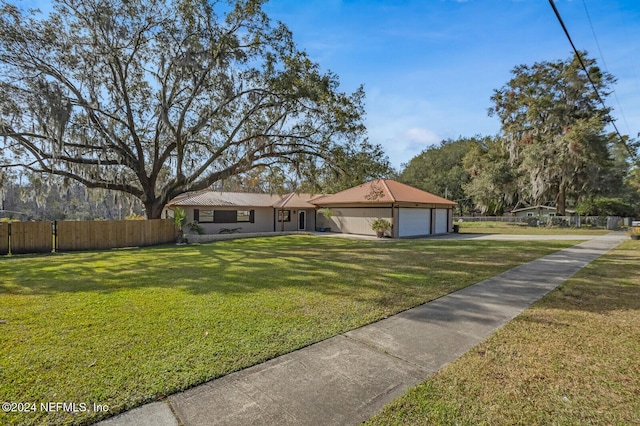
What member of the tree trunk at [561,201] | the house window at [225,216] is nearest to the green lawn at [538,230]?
the tree trunk at [561,201]

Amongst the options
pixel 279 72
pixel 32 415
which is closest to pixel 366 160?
pixel 279 72

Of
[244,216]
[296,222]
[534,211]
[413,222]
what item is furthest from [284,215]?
[534,211]

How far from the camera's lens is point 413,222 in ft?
64.8

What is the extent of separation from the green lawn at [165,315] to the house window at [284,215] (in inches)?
537

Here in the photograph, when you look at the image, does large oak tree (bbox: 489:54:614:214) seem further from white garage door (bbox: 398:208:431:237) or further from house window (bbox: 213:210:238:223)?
house window (bbox: 213:210:238:223)

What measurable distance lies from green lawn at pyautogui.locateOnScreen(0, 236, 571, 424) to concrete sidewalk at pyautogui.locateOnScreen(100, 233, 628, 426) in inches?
8.2

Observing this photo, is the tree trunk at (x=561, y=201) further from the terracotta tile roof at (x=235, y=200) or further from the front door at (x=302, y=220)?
the front door at (x=302, y=220)

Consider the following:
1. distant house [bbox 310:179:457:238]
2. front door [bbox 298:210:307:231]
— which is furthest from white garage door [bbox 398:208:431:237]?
front door [bbox 298:210:307:231]

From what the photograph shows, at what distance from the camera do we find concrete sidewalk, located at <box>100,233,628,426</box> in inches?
95.2

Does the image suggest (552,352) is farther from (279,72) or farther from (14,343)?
(279,72)

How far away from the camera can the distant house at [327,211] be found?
61.8ft

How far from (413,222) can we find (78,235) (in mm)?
17203

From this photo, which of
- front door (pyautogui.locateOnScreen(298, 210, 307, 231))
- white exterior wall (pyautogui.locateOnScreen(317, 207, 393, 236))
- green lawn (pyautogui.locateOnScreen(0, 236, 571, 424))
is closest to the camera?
green lawn (pyautogui.locateOnScreen(0, 236, 571, 424))

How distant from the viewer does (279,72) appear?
485 inches
